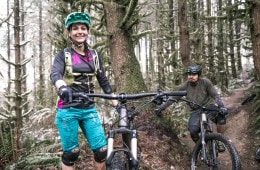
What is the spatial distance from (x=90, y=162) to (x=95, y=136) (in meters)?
2.40

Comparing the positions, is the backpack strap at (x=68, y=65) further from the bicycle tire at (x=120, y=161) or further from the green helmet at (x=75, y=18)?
the bicycle tire at (x=120, y=161)

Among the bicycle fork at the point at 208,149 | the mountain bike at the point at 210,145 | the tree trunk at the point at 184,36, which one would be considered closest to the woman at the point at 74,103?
the mountain bike at the point at 210,145

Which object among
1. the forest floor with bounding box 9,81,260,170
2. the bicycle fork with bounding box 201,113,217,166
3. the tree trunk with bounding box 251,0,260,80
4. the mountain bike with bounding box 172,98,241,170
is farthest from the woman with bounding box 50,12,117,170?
Result: the tree trunk with bounding box 251,0,260,80

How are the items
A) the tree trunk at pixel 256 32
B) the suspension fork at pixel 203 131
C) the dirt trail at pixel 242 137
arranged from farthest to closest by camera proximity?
the tree trunk at pixel 256 32 → the dirt trail at pixel 242 137 → the suspension fork at pixel 203 131

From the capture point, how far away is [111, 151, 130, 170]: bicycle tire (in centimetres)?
384

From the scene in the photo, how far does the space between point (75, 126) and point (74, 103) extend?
0.33 m

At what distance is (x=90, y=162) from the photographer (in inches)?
274

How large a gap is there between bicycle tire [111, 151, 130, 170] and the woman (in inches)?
34.1

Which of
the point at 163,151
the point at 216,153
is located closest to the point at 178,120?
the point at 163,151

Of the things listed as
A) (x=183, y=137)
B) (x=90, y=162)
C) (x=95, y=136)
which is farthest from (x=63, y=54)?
(x=183, y=137)

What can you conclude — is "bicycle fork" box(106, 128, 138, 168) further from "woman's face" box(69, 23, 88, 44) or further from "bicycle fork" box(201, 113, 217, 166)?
"bicycle fork" box(201, 113, 217, 166)

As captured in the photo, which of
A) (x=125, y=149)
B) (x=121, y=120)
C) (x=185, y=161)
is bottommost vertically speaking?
(x=185, y=161)

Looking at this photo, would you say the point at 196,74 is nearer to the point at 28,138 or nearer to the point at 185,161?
the point at 185,161

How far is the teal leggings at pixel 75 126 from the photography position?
466 cm
